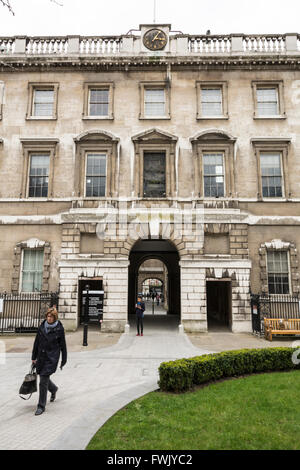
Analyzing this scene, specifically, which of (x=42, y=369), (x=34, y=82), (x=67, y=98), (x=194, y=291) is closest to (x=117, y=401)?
(x=42, y=369)

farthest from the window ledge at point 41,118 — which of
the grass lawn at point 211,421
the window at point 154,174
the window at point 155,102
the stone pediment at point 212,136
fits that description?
the grass lawn at point 211,421

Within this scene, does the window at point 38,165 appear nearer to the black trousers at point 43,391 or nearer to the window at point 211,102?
the window at point 211,102

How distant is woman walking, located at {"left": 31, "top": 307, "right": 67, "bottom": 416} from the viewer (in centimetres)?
604

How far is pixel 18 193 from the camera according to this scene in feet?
58.6

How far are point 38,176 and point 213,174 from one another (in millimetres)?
10160

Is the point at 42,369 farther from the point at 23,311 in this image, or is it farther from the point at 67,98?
the point at 67,98

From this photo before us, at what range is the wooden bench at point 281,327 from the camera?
13.8m

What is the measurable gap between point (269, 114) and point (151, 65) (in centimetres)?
760

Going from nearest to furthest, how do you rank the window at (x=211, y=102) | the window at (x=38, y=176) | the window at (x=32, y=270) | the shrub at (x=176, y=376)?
the shrub at (x=176, y=376) → the window at (x=32, y=270) → the window at (x=38, y=176) → the window at (x=211, y=102)

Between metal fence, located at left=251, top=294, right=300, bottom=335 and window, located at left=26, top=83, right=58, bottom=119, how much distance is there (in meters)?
16.0

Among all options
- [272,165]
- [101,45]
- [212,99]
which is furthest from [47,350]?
[101,45]

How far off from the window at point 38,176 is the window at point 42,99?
2.68 m

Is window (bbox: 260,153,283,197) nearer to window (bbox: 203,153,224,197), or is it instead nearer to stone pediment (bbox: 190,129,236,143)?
stone pediment (bbox: 190,129,236,143)

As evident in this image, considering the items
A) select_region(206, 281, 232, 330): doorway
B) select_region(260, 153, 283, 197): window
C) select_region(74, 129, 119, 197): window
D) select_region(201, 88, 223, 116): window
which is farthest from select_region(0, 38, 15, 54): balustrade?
select_region(206, 281, 232, 330): doorway
